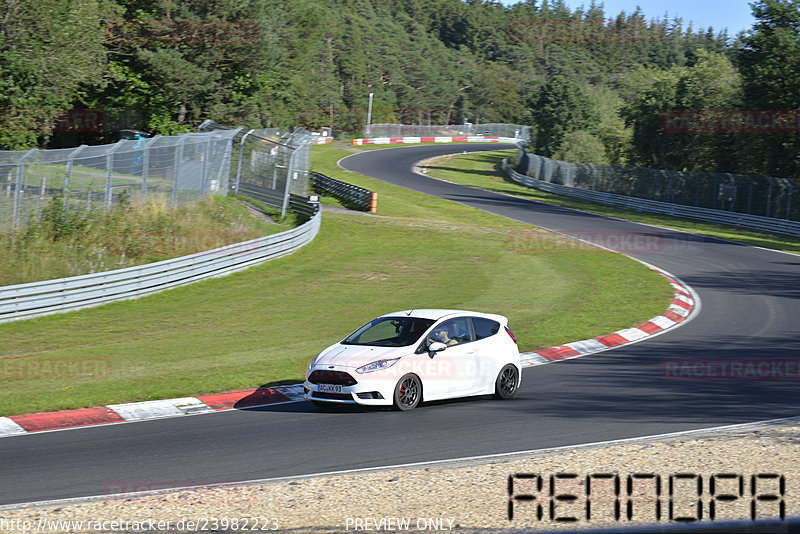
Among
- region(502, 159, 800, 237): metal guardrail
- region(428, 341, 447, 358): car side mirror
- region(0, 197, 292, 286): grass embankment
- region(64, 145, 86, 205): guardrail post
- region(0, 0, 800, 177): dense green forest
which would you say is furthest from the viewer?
region(502, 159, 800, 237): metal guardrail

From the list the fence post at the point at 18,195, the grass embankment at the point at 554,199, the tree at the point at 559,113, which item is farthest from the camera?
the tree at the point at 559,113

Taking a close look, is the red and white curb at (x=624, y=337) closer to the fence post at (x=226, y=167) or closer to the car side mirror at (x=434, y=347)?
the car side mirror at (x=434, y=347)

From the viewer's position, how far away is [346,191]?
46062 millimetres

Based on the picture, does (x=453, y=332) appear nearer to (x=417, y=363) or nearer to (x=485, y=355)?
(x=485, y=355)

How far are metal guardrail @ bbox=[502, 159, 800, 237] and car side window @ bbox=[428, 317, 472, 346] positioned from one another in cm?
3142

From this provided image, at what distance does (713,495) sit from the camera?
7.73 meters

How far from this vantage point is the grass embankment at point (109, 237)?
2030cm

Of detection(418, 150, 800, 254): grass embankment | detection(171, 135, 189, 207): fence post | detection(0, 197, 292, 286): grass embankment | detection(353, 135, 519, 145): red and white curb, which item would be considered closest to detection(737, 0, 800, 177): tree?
detection(418, 150, 800, 254): grass embankment

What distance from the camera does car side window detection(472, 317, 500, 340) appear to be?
43.0 feet

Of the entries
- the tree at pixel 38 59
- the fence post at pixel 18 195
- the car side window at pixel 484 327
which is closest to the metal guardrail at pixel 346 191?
the tree at pixel 38 59

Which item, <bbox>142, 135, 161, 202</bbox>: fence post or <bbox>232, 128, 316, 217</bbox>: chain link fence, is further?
<bbox>232, 128, 316, 217</bbox>: chain link fence

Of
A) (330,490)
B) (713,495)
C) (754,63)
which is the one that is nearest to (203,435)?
(330,490)

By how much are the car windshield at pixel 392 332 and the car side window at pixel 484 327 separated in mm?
808

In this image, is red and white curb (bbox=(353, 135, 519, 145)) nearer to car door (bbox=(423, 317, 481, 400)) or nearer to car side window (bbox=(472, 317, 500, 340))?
car side window (bbox=(472, 317, 500, 340))
